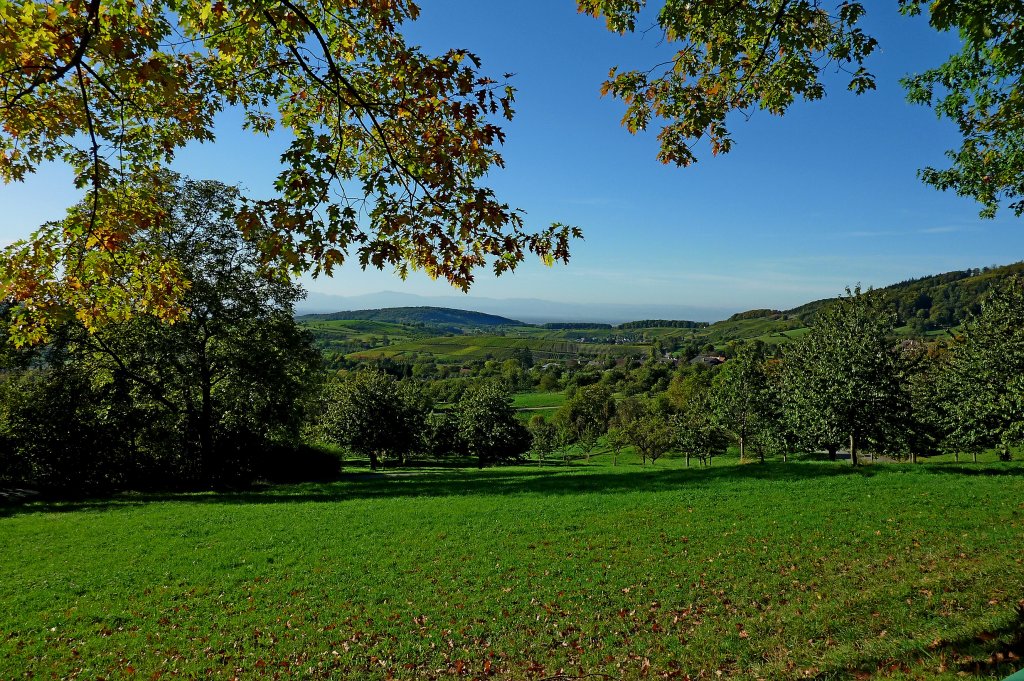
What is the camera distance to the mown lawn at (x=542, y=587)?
25.1ft

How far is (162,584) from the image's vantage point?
11844mm

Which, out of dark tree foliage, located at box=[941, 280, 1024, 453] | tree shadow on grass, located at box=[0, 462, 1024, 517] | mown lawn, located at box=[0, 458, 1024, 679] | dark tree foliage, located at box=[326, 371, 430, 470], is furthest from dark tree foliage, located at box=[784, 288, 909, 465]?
dark tree foliage, located at box=[326, 371, 430, 470]

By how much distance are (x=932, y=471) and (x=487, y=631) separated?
22951mm

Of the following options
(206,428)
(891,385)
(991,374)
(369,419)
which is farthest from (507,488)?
(369,419)

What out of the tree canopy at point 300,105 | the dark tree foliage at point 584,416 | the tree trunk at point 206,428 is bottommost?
the dark tree foliage at point 584,416

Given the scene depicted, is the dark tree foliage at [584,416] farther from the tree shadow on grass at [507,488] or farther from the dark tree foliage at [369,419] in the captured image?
the tree shadow on grass at [507,488]

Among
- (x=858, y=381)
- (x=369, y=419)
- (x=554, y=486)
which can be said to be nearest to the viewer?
(x=554, y=486)

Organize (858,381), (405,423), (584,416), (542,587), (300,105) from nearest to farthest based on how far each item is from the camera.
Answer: (300,105) → (542,587) → (858,381) → (405,423) → (584,416)

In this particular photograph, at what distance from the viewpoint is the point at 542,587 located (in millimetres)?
11023

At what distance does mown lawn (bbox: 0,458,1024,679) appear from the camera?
301 inches

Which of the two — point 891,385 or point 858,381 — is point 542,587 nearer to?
point 858,381

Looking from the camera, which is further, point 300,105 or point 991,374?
point 991,374

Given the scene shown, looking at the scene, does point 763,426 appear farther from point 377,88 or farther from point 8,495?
point 8,495

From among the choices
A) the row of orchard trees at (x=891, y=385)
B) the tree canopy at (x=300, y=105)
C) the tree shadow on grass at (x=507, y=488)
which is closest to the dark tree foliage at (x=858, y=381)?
the row of orchard trees at (x=891, y=385)
